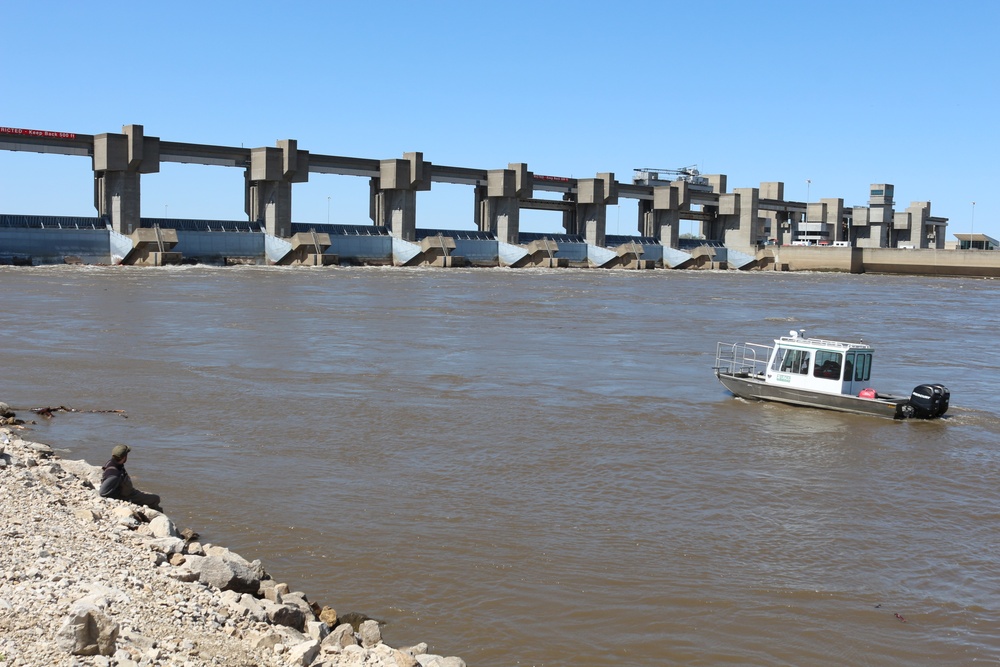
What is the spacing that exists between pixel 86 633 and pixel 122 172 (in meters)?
58.7

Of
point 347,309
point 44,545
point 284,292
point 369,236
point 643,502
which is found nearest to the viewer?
point 44,545

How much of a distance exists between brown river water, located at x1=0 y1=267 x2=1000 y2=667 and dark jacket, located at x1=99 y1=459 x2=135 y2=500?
2.52ft

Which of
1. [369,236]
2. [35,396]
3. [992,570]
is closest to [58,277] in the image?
[369,236]

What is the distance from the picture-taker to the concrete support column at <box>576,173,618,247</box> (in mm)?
84062

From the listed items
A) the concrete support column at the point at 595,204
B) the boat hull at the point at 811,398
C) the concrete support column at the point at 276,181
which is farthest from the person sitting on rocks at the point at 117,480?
the concrete support column at the point at 595,204

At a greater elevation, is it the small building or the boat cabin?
the small building

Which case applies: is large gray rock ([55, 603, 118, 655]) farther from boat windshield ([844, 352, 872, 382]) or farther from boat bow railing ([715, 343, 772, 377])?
boat bow railing ([715, 343, 772, 377])

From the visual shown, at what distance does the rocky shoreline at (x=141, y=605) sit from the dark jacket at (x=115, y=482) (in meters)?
0.57

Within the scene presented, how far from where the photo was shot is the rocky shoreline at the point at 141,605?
20.0ft

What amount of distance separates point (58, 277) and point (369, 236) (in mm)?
26228

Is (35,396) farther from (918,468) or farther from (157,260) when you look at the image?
(157,260)

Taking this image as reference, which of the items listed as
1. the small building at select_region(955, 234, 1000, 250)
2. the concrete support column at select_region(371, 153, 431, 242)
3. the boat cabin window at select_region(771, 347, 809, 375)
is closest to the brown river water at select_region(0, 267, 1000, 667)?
the boat cabin window at select_region(771, 347, 809, 375)

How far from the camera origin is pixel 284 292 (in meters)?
44.2

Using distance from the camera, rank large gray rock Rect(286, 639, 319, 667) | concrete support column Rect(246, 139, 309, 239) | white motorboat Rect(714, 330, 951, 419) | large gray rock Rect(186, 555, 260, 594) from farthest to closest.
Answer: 1. concrete support column Rect(246, 139, 309, 239)
2. white motorboat Rect(714, 330, 951, 419)
3. large gray rock Rect(186, 555, 260, 594)
4. large gray rock Rect(286, 639, 319, 667)
